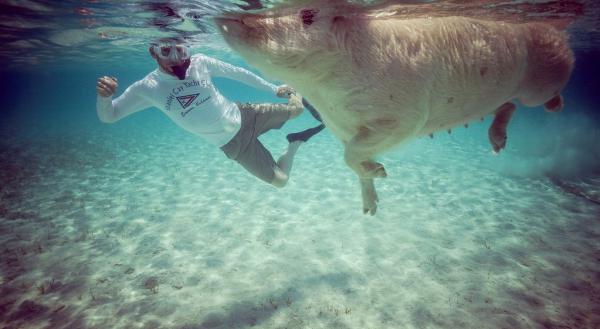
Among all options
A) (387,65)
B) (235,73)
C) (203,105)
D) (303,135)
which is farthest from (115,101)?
(387,65)

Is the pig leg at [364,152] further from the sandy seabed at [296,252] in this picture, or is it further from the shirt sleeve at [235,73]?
the shirt sleeve at [235,73]

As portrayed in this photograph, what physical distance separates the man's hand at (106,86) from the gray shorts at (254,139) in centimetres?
221

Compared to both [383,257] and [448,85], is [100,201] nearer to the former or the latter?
[383,257]

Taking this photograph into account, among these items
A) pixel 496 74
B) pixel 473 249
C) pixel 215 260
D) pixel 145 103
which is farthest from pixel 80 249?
pixel 473 249

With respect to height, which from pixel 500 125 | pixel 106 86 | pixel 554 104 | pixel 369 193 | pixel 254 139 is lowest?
pixel 369 193

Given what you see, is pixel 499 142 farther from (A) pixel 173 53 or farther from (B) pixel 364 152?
(A) pixel 173 53

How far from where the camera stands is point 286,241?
711cm

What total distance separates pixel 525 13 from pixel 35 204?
48.3 feet

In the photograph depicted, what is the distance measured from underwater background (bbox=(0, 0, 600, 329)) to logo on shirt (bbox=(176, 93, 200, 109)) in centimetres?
193

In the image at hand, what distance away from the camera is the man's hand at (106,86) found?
4.52 metres

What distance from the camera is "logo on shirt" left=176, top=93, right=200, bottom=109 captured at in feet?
17.6

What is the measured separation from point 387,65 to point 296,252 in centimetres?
502

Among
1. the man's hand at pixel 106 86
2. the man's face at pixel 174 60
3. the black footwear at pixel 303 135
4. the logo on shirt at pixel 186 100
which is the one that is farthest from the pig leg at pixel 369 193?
the man's hand at pixel 106 86

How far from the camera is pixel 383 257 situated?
633 centimetres
